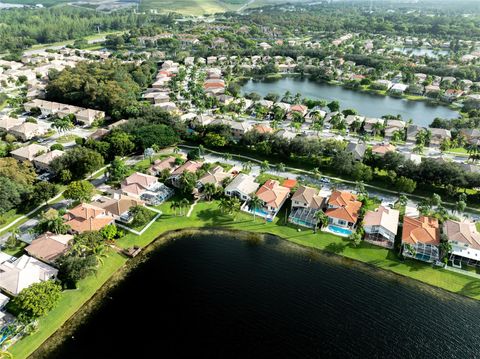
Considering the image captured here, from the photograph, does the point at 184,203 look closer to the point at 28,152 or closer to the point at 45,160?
the point at 45,160

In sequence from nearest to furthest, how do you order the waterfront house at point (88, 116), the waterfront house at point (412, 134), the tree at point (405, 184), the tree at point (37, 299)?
the tree at point (37, 299), the tree at point (405, 184), the waterfront house at point (412, 134), the waterfront house at point (88, 116)

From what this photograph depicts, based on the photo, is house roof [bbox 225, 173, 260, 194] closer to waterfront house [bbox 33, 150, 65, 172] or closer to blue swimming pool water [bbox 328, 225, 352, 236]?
blue swimming pool water [bbox 328, 225, 352, 236]

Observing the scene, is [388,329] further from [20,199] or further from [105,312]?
[20,199]

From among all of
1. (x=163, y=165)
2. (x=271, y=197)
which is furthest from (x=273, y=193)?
(x=163, y=165)

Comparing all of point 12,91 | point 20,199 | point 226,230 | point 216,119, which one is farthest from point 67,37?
point 226,230

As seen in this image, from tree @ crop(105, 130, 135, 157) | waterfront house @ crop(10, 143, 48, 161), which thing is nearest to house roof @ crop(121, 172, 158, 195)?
tree @ crop(105, 130, 135, 157)

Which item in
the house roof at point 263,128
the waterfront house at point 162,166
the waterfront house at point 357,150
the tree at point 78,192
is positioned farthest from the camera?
the house roof at point 263,128

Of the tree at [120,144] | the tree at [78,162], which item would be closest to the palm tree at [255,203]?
the tree at [78,162]

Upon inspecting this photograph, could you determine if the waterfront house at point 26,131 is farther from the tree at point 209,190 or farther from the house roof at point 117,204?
the tree at point 209,190
